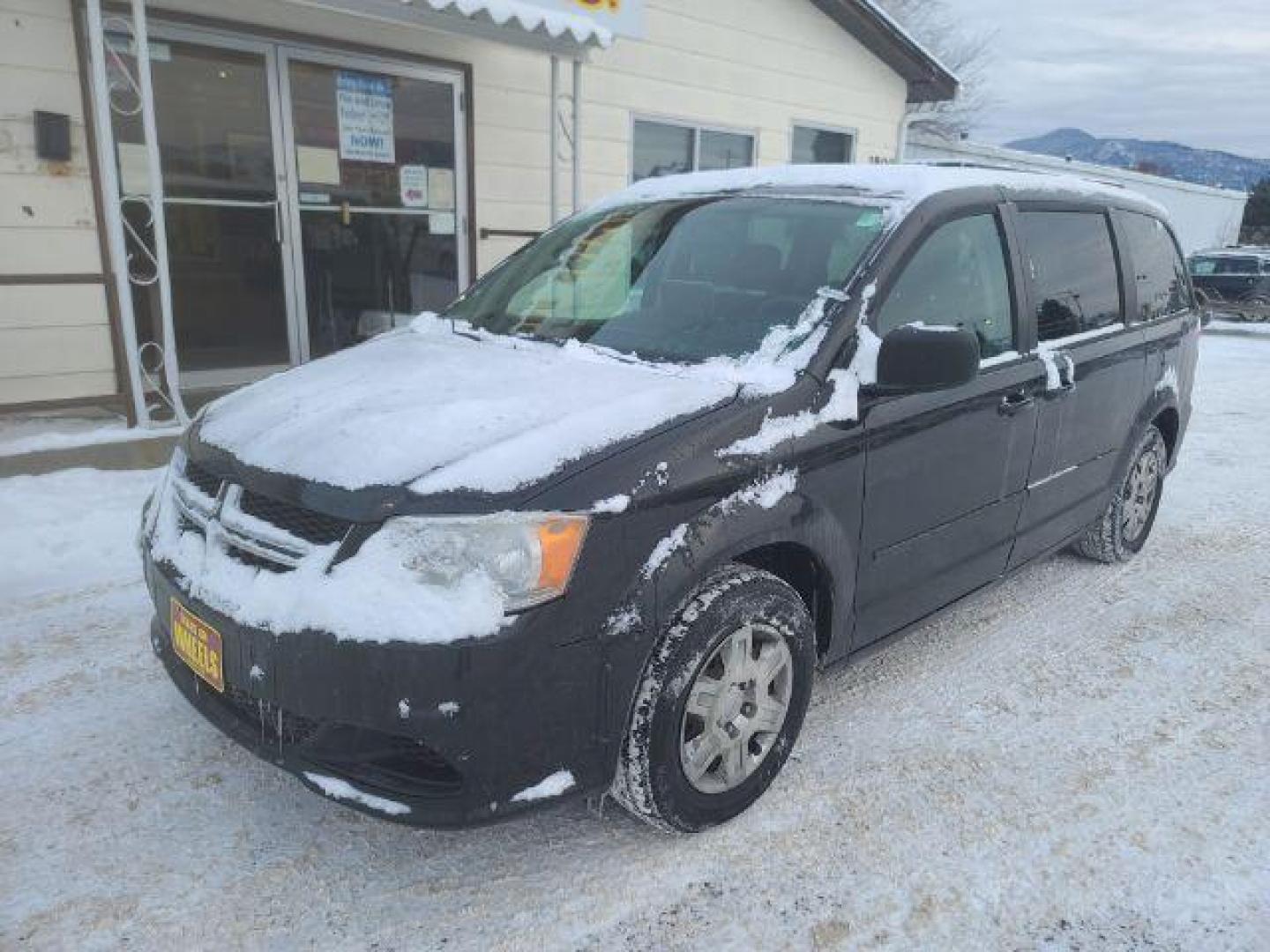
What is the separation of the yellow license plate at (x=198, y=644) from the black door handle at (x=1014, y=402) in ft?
8.51

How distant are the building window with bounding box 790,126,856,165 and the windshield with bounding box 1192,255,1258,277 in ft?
38.9

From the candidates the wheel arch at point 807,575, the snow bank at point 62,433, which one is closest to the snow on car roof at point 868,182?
the wheel arch at point 807,575

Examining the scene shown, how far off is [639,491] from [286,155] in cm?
576

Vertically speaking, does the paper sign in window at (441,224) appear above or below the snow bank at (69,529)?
above

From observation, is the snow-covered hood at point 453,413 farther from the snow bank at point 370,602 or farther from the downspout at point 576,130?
the downspout at point 576,130

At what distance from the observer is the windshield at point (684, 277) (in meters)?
2.94

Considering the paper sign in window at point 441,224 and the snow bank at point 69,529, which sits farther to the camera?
the paper sign in window at point 441,224

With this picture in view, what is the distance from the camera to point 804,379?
2660 mm

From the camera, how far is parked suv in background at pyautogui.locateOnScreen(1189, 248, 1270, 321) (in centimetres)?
1845

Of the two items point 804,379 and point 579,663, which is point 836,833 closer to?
point 579,663

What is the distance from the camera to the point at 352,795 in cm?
218

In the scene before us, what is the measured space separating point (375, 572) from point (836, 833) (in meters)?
1.46

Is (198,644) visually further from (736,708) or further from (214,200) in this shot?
(214,200)

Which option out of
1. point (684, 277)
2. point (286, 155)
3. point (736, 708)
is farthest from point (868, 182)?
A: point (286, 155)
